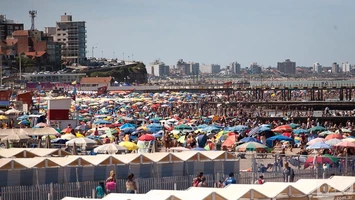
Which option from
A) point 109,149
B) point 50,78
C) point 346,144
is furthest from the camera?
point 50,78

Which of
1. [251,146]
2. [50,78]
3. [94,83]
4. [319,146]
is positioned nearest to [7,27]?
[50,78]

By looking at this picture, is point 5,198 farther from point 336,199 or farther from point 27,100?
point 27,100

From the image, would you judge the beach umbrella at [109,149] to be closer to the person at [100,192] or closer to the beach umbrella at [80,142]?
the beach umbrella at [80,142]

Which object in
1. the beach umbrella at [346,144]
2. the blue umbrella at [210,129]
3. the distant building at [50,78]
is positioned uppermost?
the distant building at [50,78]

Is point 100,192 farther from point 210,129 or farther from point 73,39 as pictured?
point 73,39

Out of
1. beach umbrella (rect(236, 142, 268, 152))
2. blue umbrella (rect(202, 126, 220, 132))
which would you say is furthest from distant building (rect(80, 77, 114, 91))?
beach umbrella (rect(236, 142, 268, 152))

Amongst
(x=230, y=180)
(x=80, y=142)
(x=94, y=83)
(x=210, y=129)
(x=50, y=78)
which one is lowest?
(x=210, y=129)

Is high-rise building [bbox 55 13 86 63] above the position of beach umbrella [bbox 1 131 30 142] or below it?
above

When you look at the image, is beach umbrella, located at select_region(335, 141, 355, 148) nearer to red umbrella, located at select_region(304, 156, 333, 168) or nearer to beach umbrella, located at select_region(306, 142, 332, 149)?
beach umbrella, located at select_region(306, 142, 332, 149)

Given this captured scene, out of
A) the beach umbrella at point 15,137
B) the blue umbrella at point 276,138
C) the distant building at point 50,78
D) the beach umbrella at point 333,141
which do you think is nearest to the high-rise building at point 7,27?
the distant building at point 50,78
